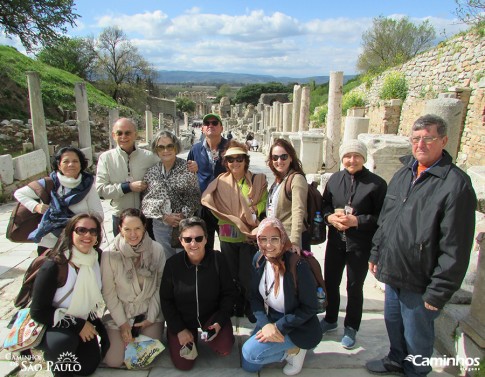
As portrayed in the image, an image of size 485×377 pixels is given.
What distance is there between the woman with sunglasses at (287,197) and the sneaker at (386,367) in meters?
1.12

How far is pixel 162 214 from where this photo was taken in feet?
11.8

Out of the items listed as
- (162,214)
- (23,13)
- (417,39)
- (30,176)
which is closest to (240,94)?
(417,39)

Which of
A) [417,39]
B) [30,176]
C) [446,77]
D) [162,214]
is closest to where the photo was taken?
[162,214]

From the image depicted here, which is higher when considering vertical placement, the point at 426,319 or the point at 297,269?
the point at 297,269

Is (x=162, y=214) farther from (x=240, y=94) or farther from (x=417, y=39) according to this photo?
(x=240, y=94)

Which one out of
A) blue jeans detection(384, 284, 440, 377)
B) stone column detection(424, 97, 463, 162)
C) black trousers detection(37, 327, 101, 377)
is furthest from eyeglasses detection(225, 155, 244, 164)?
stone column detection(424, 97, 463, 162)

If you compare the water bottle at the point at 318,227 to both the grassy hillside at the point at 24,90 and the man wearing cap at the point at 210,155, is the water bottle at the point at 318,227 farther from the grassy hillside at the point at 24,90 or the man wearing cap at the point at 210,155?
the grassy hillside at the point at 24,90

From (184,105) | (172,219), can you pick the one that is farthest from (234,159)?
(184,105)

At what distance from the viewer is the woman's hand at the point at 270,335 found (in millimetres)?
2895

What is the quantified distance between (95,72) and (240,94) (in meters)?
37.2

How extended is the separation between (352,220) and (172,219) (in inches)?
66.3

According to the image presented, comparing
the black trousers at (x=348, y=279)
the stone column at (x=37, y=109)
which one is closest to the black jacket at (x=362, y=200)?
the black trousers at (x=348, y=279)

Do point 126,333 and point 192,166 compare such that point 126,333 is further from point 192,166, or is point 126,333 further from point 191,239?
point 192,166

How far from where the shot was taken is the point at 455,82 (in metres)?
13.1
